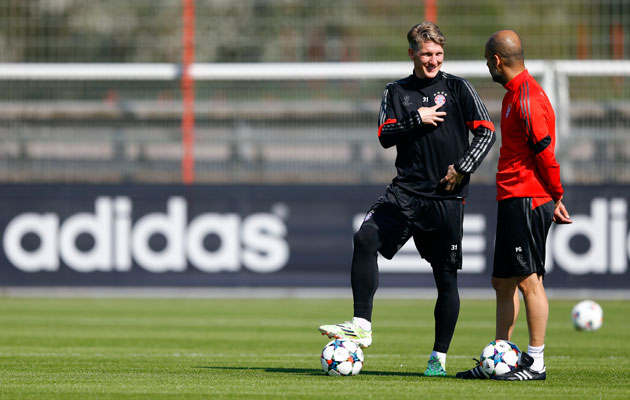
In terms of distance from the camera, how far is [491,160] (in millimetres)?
16469

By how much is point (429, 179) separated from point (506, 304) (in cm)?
98

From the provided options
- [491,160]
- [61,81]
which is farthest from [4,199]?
[491,160]

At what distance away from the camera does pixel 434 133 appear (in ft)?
22.7

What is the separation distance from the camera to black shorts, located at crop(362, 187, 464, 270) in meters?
6.91

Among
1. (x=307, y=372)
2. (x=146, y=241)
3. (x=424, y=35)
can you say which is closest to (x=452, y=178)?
(x=424, y=35)

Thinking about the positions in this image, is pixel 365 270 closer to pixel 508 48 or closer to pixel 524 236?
pixel 524 236

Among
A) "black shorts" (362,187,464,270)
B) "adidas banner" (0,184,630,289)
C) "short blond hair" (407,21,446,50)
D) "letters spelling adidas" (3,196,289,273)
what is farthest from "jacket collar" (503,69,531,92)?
"letters spelling adidas" (3,196,289,273)

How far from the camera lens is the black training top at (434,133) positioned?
689cm

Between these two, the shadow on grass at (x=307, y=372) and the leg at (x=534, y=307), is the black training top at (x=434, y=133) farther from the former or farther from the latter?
the shadow on grass at (x=307, y=372)

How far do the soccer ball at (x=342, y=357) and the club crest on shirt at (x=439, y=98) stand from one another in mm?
1725

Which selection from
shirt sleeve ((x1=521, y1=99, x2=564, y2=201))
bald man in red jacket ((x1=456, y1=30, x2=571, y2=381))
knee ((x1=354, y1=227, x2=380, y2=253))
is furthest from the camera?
knee ((x1=354, y1=227, x2=380, y2=253))

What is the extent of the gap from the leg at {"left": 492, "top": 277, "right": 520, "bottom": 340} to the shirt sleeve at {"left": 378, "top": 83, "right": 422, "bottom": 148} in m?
1.15

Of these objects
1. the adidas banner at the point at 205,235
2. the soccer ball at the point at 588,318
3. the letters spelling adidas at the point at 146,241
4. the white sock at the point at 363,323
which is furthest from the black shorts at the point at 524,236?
the letters spelling adidas at the point at 146,241

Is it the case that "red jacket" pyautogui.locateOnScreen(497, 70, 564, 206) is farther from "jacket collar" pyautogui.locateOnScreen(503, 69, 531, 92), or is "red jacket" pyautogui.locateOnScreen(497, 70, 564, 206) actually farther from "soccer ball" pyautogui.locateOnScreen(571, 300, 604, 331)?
"soccer ball" pyautogui.locateOnScreen(571, 300, 604, 331)
